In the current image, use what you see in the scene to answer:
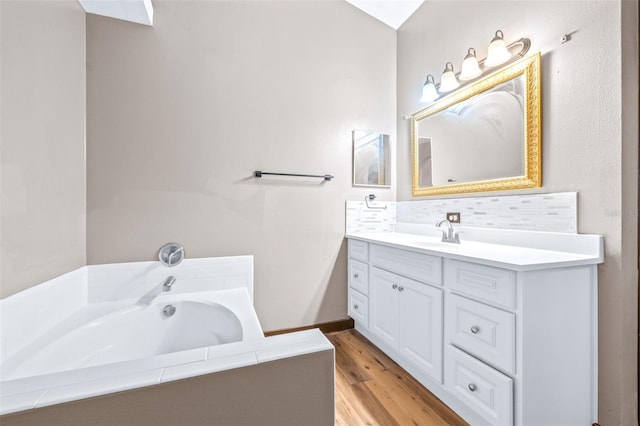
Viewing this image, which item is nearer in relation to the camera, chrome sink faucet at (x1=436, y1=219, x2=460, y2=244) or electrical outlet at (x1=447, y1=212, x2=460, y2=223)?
chrome sink faucet at (x1=436, y1=219, x2=460, y2=244)

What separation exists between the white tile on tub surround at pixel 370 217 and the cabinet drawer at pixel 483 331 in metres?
1.11

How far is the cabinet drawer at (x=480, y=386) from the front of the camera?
43.5 inches

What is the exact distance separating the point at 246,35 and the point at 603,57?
6.92 ft

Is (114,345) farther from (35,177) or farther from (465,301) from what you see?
(465,301)

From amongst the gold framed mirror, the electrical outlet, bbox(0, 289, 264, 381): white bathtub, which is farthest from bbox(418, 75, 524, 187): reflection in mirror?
bbox(0, 289, 264, 381): white bathtub

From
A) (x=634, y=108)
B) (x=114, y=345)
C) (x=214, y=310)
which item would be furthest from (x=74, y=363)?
(x=634, y=108)

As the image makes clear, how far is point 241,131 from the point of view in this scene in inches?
79.6

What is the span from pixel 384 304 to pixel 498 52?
1709 millimetres

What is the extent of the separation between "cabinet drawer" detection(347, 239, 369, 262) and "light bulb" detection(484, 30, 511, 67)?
1416 millimetres

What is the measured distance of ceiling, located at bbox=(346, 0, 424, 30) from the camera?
230 centimetres

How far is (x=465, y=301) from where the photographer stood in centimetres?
130

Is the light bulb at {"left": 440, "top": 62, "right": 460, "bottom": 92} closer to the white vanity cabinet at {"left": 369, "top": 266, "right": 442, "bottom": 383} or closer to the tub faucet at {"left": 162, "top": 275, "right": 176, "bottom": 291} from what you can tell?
the white vanity cabinet at {"left": 369, "top": 266, "right": 442, "bottom": 383}

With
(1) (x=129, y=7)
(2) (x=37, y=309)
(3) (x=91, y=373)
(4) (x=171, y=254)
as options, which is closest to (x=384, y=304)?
(4) (x=171, y=254)

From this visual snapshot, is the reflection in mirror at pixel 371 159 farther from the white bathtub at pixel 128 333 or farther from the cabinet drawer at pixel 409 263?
the white bathtub at pixel 128 333
